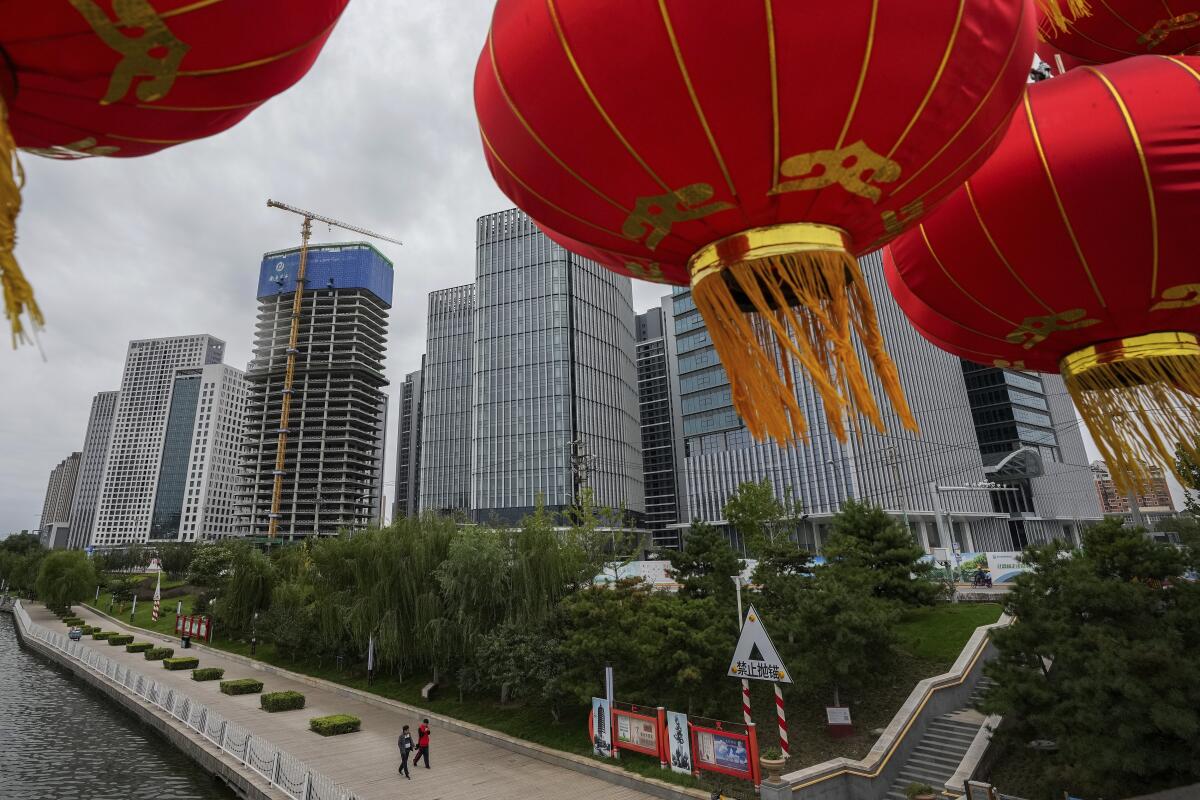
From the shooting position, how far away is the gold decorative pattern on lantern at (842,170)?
6.75 feet

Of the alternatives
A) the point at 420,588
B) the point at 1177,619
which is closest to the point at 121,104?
the point at 1177,619

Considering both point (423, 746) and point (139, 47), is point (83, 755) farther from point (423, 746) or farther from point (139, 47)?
point (139, 47)

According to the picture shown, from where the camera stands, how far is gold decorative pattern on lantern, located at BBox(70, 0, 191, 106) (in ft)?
4.20

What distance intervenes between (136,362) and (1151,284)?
5342 inches

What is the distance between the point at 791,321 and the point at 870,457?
4698 centimetres

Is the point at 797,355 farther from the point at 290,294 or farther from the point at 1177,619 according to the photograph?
the point at 290,294

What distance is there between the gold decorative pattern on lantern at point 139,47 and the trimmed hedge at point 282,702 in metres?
17.0

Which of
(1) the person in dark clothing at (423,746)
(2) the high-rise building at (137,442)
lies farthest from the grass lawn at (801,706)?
(2) the high-rise building at (137,442)

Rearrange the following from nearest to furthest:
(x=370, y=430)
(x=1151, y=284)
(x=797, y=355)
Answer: (x=797, y=355), (x=1151, y=284), (x=370, y=430)

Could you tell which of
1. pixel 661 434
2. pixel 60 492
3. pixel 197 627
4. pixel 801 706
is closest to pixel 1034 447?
pixel 661 434

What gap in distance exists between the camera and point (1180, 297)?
2723 mm

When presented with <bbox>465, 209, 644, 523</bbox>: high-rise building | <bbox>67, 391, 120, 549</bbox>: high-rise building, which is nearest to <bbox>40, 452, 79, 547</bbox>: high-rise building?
<bbox>67, 391, 120, 549</bbox>: high-rise building

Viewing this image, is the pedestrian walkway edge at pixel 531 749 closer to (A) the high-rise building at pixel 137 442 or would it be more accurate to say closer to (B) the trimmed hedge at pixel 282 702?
(B) the trimmed hedge at pixel 282 702

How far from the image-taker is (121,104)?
1495 millimetres
